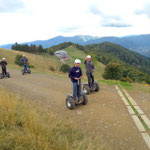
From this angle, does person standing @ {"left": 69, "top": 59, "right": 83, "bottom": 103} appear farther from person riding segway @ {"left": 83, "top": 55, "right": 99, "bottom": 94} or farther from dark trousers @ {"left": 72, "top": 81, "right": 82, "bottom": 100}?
person riding segway @ {"left": 83, "top": 55, "right": 99, "bottom": 94}

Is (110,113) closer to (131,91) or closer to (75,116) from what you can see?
(75,116)

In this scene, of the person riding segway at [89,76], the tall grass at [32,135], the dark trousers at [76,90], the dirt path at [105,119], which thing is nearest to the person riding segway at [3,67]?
the dirt path at [105,119]

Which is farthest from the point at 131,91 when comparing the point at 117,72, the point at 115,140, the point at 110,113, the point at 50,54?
the point at 50,54

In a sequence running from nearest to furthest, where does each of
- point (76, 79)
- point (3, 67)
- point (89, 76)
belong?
point (76, 79)
point (89, 76)
point (3, 67)

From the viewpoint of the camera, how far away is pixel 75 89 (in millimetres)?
6805

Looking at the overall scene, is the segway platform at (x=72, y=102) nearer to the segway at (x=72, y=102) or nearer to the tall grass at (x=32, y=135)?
the segway at (x=72, y=102)

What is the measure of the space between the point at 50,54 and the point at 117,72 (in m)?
68.9

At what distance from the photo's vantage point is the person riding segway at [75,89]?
6660 mm

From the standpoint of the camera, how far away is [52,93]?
9.42 metres

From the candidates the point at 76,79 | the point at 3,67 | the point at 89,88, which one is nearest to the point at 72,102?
the point at 76,79

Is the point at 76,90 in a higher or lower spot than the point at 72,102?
higher

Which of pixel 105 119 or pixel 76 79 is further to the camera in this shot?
pixel 76 79

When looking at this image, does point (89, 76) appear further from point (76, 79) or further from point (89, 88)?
point (76, 79)

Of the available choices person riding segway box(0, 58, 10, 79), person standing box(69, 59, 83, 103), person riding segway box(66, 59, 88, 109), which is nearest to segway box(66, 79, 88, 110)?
person riding segway box(66, 59, 88, 109)
